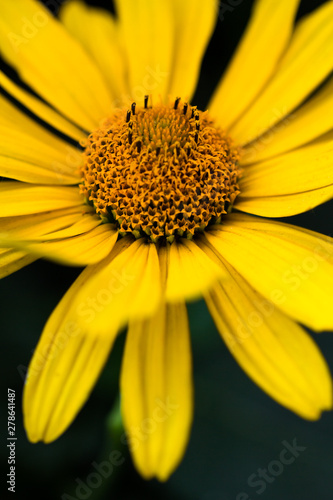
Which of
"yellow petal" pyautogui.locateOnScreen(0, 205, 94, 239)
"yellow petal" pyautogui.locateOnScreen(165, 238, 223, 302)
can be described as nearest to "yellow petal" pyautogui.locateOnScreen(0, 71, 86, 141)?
"yellow petal" pyautogui.locateOnScreen(0, 205, 94, 239)

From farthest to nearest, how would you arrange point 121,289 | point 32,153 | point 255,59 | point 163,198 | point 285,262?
point 255,59, point 32,153, point 163,198, point 285,262, point 121,289

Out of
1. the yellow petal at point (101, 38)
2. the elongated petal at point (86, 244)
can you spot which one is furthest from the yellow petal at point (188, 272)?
the yellow petal at point (101, 38)

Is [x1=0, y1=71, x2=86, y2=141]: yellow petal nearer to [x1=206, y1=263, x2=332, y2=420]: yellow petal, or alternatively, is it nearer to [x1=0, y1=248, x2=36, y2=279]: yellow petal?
[x1=0, y1=248, x2=36, y2=279]: yellow petal

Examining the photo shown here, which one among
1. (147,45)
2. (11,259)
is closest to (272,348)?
(11,259)

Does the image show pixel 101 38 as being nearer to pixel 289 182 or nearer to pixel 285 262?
pixel 289 182

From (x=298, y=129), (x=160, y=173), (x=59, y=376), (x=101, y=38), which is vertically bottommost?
(x=59, y=376)

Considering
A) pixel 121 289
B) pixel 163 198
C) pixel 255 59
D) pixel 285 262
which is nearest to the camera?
pixel 121 289
